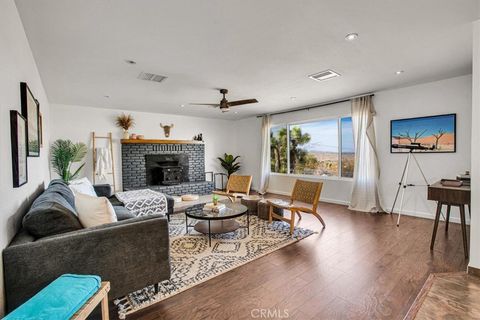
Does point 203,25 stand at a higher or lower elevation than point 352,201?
higher

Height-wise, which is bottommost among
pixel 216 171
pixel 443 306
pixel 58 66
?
pixel 443 306

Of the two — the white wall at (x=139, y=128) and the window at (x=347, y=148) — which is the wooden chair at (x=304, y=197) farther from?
the white wall at (x=139, y=128)

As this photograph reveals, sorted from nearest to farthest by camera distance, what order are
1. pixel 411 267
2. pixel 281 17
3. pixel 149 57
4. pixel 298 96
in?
pixel 281 17 < pixel 411 267 < pixel 149 57 < pixel 298 96

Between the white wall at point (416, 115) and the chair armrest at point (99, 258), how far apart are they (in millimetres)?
4502

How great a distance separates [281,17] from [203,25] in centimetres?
72

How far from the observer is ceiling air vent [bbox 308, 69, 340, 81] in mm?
3384

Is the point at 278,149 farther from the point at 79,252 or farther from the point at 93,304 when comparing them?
the point at 93,304

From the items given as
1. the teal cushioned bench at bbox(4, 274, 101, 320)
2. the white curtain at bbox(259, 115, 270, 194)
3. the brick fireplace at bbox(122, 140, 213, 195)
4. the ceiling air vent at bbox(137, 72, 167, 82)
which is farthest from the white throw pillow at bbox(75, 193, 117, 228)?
the white curtain at bbox(259, 115, 270, 194)

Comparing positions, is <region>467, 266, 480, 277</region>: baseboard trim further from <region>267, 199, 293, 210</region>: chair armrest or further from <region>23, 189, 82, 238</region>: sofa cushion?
<region>23, 189, 82, 238</region>: sofa cushion

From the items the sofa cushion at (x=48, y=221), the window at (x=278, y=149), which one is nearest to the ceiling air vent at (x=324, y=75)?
the window at (x=278, y=149)

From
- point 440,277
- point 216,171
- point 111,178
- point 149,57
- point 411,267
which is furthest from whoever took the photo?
point 216,171

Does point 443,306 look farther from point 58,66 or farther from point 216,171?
point 216,171

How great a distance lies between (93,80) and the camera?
3.55 meters

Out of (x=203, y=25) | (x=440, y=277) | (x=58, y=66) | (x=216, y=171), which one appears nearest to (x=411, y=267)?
(x=440, y=277)
